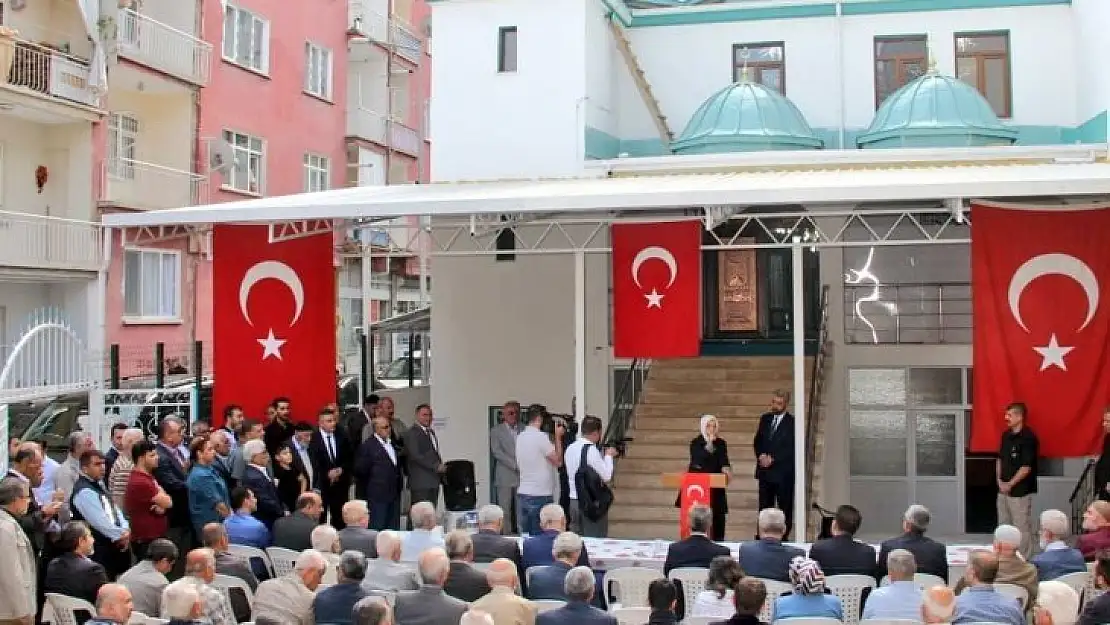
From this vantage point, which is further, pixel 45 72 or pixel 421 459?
pixel 45 72

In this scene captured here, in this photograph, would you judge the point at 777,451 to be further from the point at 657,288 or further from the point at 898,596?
the point at 898,596

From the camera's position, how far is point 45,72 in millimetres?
→ 25516

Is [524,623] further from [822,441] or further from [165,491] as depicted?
[822,441]

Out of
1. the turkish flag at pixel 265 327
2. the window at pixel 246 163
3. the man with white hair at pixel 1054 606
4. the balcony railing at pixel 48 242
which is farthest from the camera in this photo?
the window at pixel 246 163

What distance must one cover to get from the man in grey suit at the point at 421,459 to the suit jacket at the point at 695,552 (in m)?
5.39

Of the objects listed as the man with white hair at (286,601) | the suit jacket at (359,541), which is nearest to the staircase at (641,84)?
the suit jacket at (359,541)

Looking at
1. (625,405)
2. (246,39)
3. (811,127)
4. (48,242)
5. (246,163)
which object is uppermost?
(246,39)

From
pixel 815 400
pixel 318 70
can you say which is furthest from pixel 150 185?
pixel 815 400

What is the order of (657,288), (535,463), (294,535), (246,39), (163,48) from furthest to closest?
1. (246,39)
2. (163,48)
3. (657,288)
4. (535,463)
5. (294,535)

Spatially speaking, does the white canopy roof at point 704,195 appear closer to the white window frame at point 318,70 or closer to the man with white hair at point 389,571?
the man with white hair at point 389,571

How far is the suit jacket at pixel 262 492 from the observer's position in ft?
39.7

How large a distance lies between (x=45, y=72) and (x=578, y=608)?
2107 cm

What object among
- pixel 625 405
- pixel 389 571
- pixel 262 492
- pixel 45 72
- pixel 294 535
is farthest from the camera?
pixel 45 72

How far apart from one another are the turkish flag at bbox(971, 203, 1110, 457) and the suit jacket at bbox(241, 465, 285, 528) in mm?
7099
